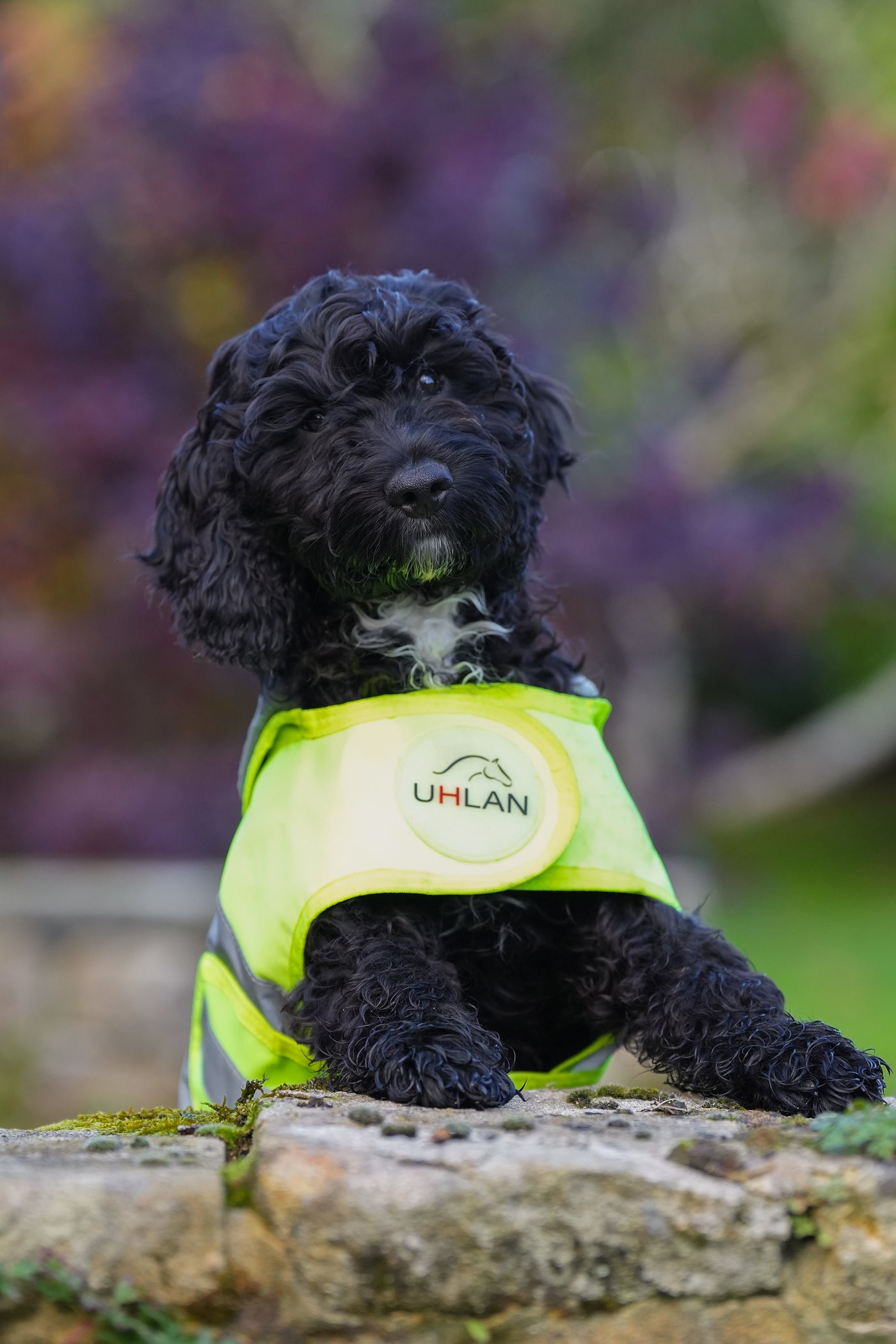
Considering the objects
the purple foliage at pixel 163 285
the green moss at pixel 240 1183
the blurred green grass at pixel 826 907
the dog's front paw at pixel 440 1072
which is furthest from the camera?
the blurred green grass at pixel 826 907

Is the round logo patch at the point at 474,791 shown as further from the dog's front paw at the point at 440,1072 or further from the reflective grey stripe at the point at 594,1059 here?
the reflective grey stripe at the point at 594,1059

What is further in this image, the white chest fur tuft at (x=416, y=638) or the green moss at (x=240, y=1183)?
the white chest fur tuft at (x=416, y=638)

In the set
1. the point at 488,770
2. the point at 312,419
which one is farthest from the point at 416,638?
the point at 312,419

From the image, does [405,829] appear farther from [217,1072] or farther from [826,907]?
[826,907]

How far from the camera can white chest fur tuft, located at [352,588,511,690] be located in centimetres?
342

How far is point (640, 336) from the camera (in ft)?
47.6

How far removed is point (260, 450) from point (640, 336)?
11.7 metres

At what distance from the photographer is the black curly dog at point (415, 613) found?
9.65ft

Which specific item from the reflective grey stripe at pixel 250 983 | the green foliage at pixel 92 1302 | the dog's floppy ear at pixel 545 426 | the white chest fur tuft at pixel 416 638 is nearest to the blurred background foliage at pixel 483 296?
the dog's floppy ear at pixel 545 426

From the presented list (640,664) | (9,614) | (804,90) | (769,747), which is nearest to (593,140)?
(804,90)

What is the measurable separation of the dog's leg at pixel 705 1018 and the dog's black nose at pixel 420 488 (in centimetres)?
90

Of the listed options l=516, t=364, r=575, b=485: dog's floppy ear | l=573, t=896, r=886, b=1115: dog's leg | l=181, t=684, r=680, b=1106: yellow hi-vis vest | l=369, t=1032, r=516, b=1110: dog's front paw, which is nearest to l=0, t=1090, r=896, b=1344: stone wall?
l=369, t=1032, r=516, b=1110: dog's front paw

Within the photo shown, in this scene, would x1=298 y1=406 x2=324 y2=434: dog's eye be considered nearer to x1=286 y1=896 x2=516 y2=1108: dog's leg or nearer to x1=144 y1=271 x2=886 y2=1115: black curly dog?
x1=144 y1=271 x2=886 y2=1115: black curly dog

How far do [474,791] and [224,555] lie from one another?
82 cm
